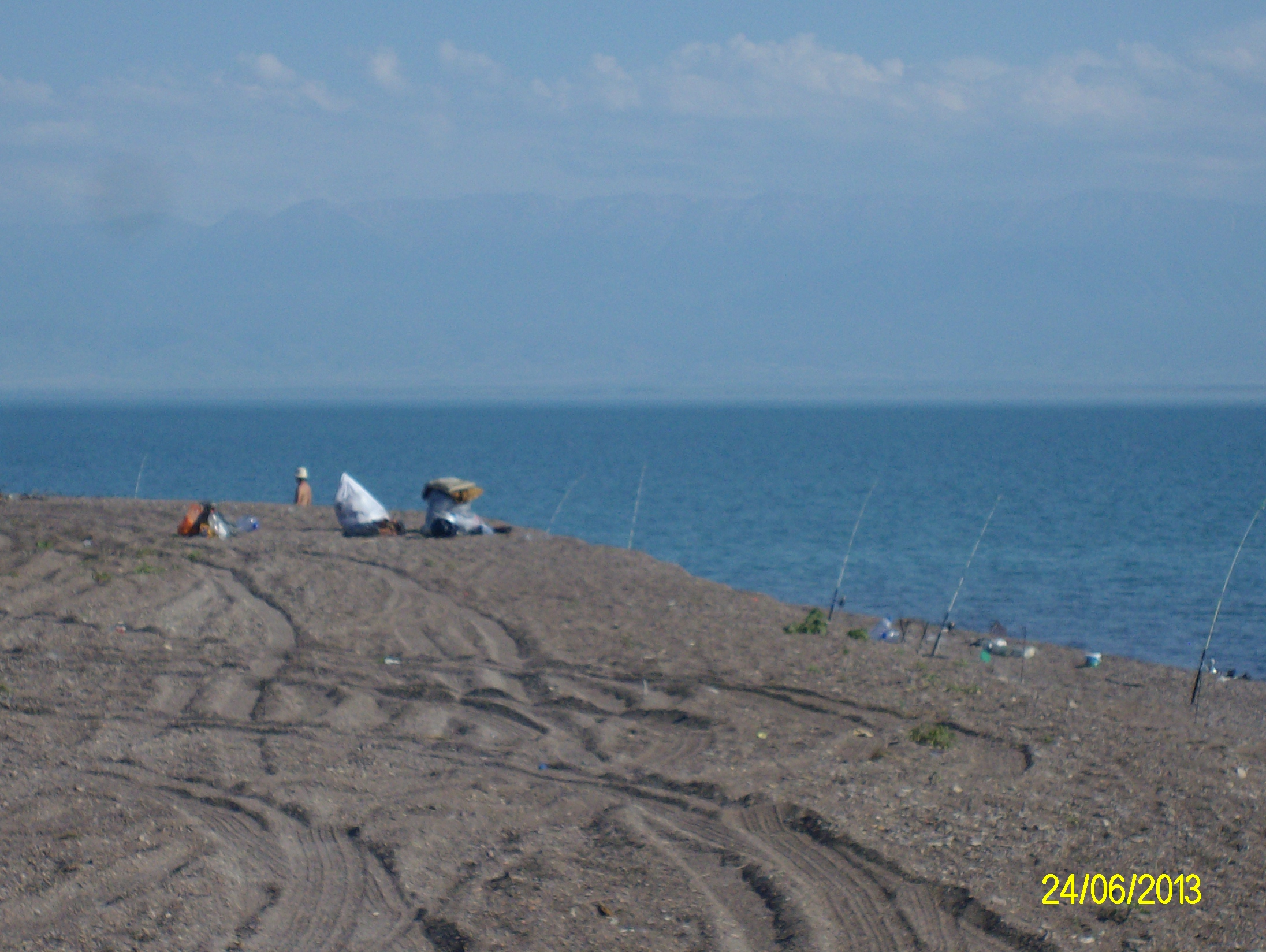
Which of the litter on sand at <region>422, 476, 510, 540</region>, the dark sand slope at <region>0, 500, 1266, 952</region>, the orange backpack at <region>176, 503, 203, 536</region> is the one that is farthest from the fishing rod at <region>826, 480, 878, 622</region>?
the orange backpack at <region>176, 503, 203, 536</region>

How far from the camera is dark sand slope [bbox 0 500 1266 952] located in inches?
216

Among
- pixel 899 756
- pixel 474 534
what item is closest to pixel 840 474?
pixel 474 534

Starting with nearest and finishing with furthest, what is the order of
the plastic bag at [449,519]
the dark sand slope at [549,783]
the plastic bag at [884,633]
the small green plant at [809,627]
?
the dark sand slope at [549,783], the small green plant at [809,627], the plastic bag at [884,633], the plastic bag at [449,519]

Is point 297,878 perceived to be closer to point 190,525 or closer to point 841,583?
point 190,525

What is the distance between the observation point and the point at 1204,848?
665 cm

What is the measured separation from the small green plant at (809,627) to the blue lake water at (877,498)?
728cm

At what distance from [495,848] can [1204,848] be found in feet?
13.1

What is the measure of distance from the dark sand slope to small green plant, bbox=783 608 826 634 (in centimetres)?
17

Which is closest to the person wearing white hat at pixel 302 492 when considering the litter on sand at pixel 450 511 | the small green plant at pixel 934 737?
the litter on sand at pixel 450 511

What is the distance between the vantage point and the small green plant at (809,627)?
1302 cm

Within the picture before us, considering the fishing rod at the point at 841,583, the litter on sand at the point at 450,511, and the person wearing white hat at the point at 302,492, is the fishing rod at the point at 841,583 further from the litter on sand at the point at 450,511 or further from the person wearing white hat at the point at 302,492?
the person wearing white hat at the point at 302,492
